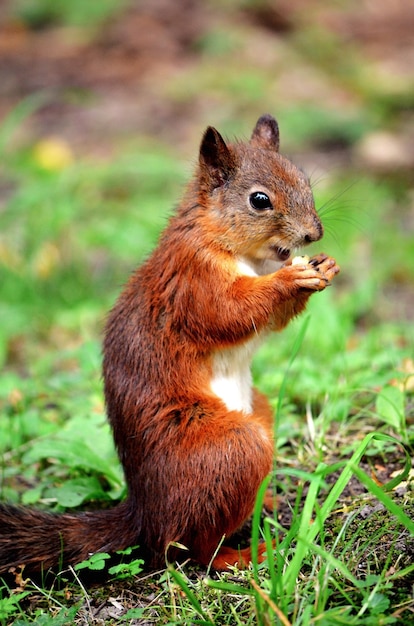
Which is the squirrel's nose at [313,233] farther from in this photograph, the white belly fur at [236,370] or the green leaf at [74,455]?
the green leaf at [74,455]

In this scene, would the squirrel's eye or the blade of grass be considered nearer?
the blade of grass

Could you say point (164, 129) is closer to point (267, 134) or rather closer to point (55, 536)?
point (267, 134)

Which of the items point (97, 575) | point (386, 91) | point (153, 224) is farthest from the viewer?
point (386, 91)

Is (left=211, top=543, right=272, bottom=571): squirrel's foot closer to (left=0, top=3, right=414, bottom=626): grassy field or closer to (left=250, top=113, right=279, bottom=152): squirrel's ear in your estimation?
(left=0, top=3, right=414, bottom=626): grassy field

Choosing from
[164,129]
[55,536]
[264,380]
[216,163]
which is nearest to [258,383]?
[264,380]

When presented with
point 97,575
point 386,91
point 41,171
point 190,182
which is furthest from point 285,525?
point 386,91

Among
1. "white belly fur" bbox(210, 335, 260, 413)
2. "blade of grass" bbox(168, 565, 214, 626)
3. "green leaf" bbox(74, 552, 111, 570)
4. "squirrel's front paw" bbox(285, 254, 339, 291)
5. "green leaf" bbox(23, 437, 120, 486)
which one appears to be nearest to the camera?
"blade of grass" bbox(168, 565, 214, 626)

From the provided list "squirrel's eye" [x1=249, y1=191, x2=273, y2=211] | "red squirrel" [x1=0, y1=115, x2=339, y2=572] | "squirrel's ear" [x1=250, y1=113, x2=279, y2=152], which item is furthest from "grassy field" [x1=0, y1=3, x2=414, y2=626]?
"squirrel's eye" [x1=249, y1=191, x2=273, y2=211]

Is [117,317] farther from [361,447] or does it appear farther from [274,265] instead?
[361,447]
